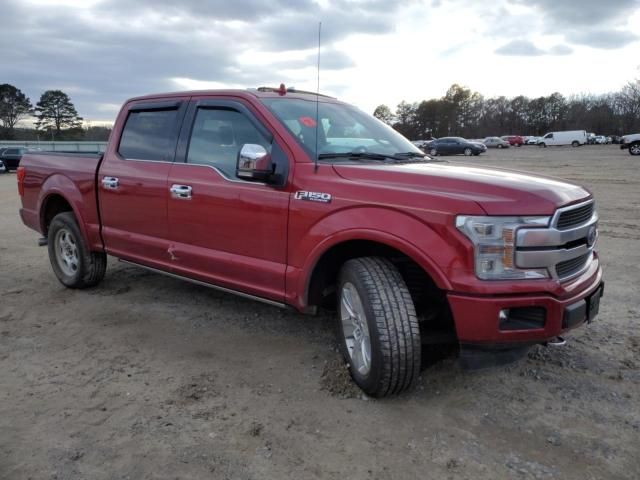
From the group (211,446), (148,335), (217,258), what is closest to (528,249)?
(211,446)

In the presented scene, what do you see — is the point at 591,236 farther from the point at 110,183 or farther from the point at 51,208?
the point at 51,208

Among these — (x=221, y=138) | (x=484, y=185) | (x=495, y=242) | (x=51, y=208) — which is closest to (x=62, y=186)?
(x=51, y=208)

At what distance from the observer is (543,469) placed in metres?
2.58

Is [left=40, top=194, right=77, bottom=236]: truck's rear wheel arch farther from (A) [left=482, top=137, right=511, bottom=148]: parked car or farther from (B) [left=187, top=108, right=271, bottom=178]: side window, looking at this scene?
(A) [left=482, top=137, right=511, bottom=148]: parked car

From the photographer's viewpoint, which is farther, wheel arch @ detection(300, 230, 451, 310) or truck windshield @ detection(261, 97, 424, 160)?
truck windshield @ detection(261, 97, 424, 160)

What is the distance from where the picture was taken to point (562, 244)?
9.44ft

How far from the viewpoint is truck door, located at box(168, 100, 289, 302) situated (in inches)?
145

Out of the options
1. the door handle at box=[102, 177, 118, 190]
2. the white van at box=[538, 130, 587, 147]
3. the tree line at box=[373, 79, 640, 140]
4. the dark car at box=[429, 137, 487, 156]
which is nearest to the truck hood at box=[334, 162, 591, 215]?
the door handle at box=[102, 177, 118, 190]

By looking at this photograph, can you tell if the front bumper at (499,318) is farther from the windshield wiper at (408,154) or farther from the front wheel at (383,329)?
the windshield wiper at (408,154)

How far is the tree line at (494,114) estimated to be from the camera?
87.8m

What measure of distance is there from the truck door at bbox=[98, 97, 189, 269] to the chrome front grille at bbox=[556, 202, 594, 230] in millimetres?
2916

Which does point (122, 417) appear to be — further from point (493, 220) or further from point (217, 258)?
point (493, 220)

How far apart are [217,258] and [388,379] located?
164 centimetres

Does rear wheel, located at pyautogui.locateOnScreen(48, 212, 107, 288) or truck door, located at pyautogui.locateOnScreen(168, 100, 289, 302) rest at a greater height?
truck door, located at pyautogui.locateOnScreen(168, 100, 289, 302)
